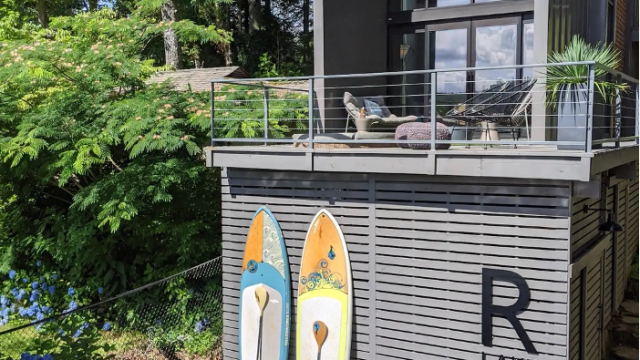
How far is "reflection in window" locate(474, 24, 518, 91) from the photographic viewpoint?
31.7ft

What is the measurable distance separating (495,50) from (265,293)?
17.5ft

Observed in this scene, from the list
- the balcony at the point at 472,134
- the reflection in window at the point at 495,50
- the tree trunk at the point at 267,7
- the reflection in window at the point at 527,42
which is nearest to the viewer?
the balcony at the point at 472,134

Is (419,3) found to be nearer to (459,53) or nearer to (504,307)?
(459,53)

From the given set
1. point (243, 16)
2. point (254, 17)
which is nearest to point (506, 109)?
point (254, 17)

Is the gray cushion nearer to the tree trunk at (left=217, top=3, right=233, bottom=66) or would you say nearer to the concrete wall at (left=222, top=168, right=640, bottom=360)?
the concrete wall at (left=222, top=168, right=640, bottom=360)

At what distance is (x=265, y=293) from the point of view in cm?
749

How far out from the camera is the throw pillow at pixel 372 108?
9.68m

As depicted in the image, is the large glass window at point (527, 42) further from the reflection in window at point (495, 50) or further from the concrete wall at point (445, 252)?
the concrete wall at point (445, 252)

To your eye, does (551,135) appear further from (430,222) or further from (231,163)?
(231,163)

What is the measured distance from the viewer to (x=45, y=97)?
39.0ft

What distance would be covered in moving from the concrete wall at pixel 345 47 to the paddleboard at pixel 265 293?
2.47 m

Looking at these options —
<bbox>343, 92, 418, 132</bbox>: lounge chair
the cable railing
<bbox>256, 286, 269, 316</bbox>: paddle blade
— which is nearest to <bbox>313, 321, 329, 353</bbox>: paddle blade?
<bbox>256, 286, 269, 316</bbox>: paddle blade

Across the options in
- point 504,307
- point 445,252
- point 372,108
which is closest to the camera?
point 504,307

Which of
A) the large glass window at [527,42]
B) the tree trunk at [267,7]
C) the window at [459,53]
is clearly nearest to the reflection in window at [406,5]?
the window at [459,53]
